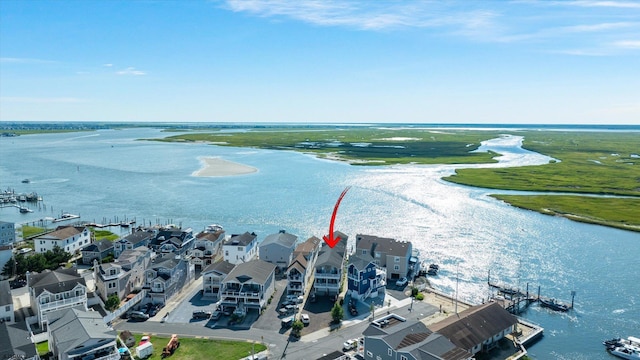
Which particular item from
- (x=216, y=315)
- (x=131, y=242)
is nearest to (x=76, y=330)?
(x=216, y=315)

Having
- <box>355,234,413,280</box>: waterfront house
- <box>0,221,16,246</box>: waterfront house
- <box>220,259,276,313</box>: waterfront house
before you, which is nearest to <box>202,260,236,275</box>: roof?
<box>220,259,276,313</box>: waterfront house

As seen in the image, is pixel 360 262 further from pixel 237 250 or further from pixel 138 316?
pixel 138 316

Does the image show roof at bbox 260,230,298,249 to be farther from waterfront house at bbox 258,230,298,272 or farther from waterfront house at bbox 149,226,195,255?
waterfront house at bbox 149,226,195,255

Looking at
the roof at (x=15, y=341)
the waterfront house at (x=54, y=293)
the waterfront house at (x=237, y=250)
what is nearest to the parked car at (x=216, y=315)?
the waterfront house at (x=54, y=293)

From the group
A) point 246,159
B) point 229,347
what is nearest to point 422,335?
point 229,347

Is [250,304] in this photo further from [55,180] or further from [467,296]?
[55,180]

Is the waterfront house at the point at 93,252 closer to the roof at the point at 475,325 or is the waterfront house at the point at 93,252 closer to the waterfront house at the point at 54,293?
the waterfront house at the point at 54,293
